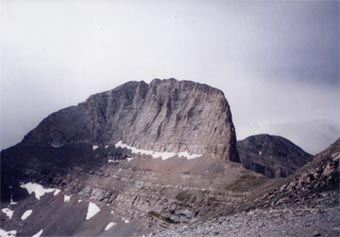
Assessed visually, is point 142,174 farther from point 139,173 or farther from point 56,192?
point 56,192

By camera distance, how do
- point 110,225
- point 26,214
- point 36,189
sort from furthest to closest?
point 36,189 < point 26,214 < point 110,225

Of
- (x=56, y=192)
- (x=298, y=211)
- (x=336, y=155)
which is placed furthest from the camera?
(x=56, y=192)

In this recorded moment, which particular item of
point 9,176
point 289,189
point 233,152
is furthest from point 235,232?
point 9,176

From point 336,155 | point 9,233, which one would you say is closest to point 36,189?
point 9,233

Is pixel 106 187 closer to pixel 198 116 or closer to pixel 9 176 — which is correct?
pixel 198 116

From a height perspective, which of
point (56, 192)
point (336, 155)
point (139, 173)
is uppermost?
point (336, 155)

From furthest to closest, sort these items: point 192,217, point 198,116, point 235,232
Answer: point 198,116 < point 192,217 < point 235,232

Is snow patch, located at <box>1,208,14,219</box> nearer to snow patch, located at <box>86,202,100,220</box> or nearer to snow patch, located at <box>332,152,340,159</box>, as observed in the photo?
snow patch, located at <box>86,202,100,220</box>

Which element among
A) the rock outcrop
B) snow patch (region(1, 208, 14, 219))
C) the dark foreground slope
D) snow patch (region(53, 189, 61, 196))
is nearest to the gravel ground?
the dark foreground slope
